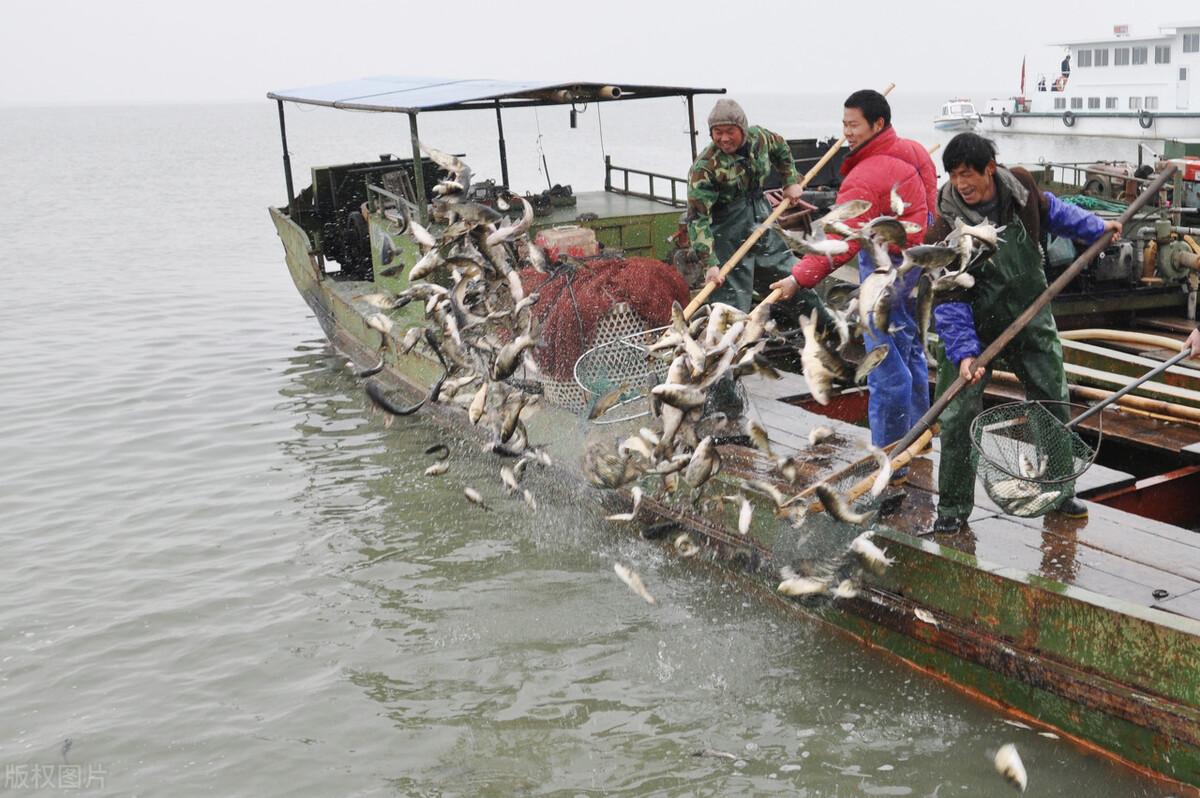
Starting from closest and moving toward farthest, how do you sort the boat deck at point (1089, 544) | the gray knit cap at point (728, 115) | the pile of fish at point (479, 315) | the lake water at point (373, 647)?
the boat deck at point (1089, 544) < the lake water at point (373, 647) < the pile of fish at point (479, 315) < the gray knit cap at point (728, 115)

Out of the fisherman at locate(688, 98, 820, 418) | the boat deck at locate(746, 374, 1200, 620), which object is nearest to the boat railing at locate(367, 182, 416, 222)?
the fisherman at locate(688, 98, 820, 418)

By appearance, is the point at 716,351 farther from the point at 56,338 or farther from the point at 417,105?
the point at 56,338

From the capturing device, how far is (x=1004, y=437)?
6281 mm

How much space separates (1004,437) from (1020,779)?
6.96ft

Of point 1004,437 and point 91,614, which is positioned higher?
point 1004,437

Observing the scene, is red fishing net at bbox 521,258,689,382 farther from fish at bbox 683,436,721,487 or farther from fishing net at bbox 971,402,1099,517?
fishing net at bbox 971,402,1099,517

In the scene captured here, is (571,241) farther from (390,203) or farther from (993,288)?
(993,288)

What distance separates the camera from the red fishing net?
26.2 feet

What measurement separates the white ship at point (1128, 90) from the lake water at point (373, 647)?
45.4m

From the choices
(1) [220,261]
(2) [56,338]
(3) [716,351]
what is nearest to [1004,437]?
(3) [716,351]

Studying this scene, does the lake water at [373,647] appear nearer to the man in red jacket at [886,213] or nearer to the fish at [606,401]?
the fish at [606,401]

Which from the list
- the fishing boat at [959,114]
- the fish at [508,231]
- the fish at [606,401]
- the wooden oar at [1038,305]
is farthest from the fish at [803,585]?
A: the fishing boat at [959,114]

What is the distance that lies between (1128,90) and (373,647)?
178ft

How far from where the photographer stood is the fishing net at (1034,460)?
18.5ft
